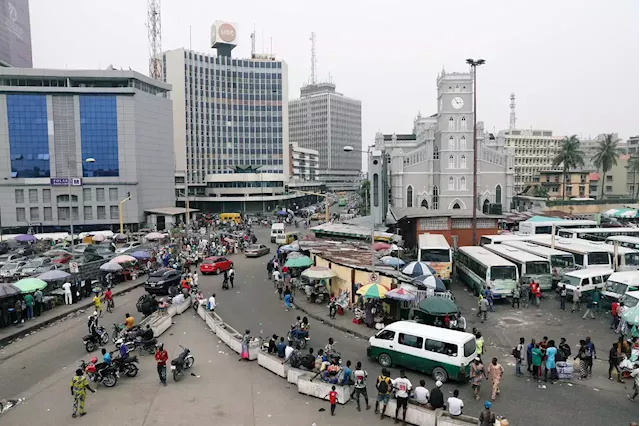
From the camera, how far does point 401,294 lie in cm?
1834

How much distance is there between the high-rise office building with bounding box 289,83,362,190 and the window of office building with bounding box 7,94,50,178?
117272 mm

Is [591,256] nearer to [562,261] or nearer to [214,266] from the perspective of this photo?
[562,261]

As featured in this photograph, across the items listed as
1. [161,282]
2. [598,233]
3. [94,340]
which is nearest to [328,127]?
[598,233]

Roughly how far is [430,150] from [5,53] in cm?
7105

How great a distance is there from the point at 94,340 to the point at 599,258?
27.1 metres

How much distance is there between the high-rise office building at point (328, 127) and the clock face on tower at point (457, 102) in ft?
359

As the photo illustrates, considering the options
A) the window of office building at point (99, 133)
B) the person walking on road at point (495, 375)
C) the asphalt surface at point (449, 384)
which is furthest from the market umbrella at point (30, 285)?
the window of office building at point (99, 133)

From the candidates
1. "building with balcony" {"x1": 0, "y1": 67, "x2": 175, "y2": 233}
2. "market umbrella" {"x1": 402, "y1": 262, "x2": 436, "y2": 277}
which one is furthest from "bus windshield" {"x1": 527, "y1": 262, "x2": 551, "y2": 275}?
"building with balcony" {"x1": 0, "y1": 67, "x2": 175, "y2": 233}

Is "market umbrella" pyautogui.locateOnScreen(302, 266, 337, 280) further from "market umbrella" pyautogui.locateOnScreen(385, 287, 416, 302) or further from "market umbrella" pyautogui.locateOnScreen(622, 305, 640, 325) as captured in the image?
"market umbrella" pyautogui.locateOnScreen(622, 305, 640, 325)

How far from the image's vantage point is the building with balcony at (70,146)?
60.3 metres

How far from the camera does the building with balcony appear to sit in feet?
198

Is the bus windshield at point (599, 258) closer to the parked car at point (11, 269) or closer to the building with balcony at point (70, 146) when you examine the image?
the parked car at point (11, 269)

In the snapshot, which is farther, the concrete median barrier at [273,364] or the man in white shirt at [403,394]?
the concrete median barrier at [273,364]

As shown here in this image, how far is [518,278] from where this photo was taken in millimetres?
24078
